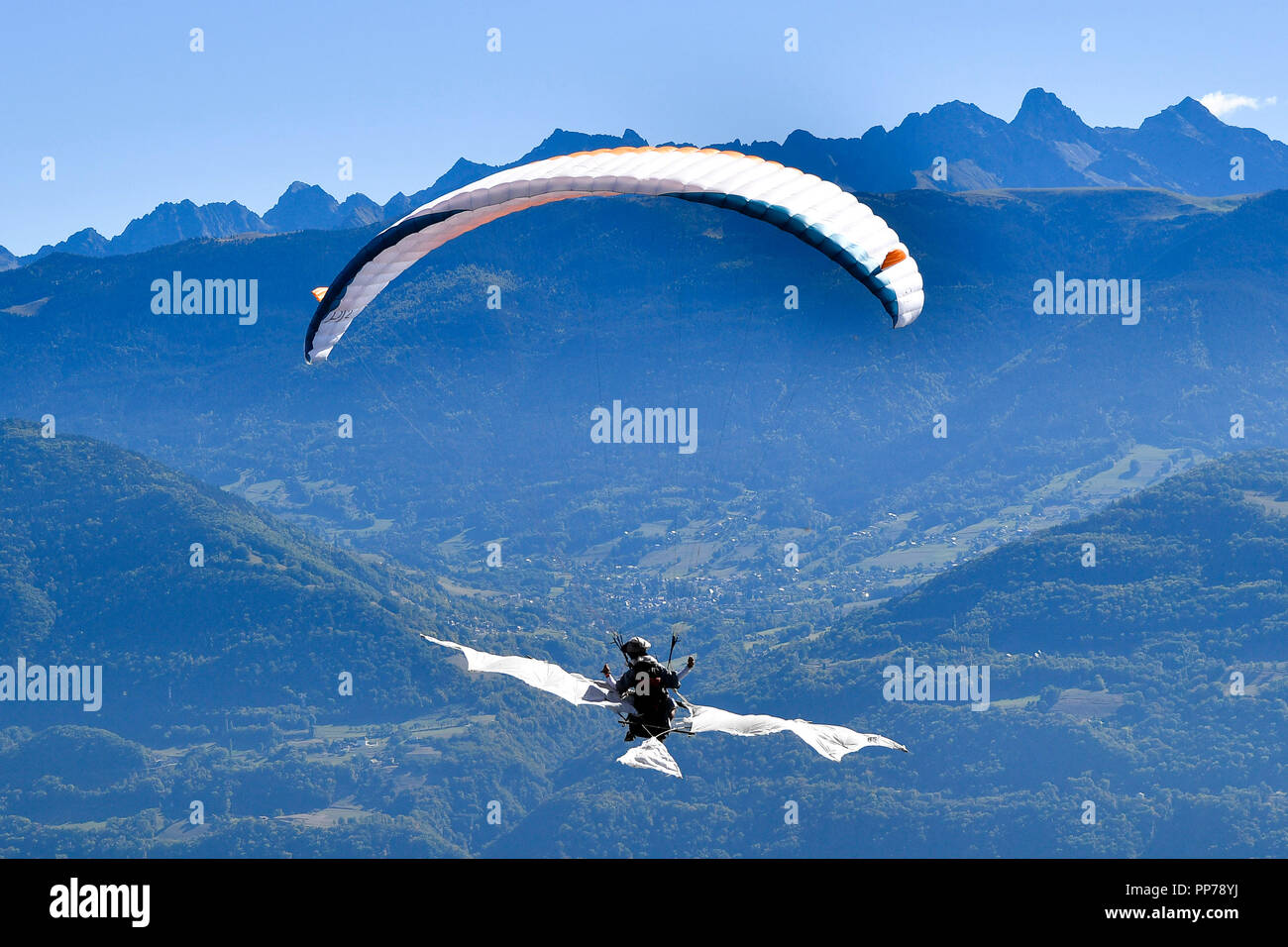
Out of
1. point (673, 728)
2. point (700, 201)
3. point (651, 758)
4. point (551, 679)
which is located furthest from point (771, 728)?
point (700, 201)

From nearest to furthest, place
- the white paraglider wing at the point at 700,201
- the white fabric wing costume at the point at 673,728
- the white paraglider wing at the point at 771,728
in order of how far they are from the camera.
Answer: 1. the white fabric wing costume at the point at 673,728
2. the white paraglider wing at the point at 771,728
3. the white paraglider wing at the point at 700,201

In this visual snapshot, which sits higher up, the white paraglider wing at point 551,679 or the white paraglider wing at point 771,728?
the white paraglider wing at point 551,679

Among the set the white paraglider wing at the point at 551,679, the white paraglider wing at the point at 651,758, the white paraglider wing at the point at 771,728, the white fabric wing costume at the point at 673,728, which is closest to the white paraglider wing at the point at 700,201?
the white paraglider wing at the point at 551,679

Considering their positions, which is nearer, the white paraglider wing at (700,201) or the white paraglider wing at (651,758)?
the white paraglider wing at (651,758)

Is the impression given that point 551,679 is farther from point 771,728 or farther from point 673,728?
point 771,728

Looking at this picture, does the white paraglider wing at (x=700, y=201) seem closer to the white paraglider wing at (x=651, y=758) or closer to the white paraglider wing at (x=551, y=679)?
the white paraglider wing at (x=551, y=679)

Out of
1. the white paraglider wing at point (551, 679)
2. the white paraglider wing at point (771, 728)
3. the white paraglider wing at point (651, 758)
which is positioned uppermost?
the white paraglider wing at point (551, 679)
